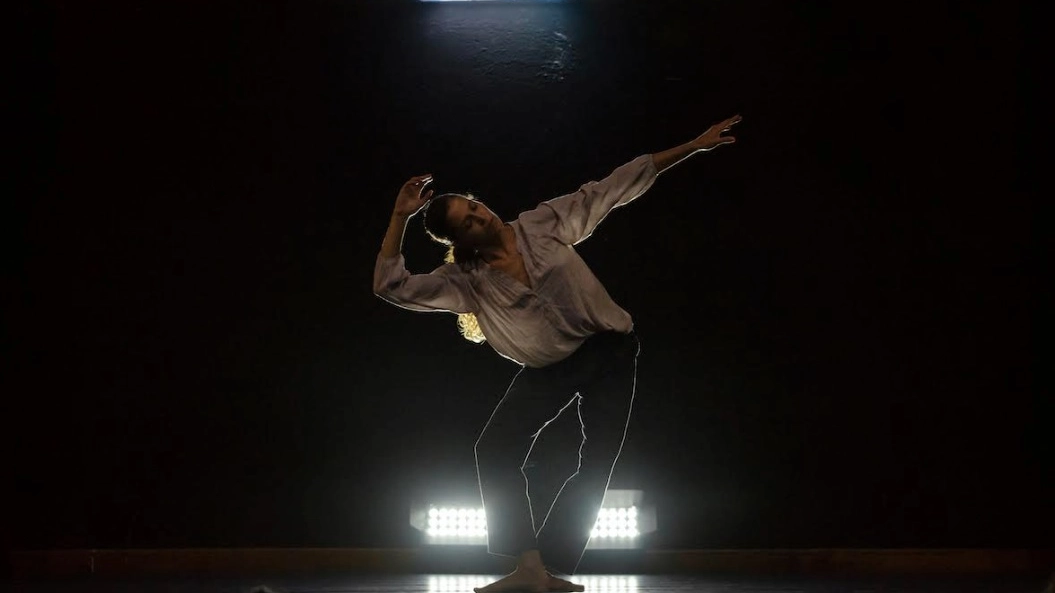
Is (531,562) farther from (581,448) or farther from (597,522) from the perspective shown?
(597,522)

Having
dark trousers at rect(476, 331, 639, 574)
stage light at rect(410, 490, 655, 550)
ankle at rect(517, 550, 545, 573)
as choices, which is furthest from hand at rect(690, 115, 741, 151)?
stage light at rect(410, 490, 655, 550)

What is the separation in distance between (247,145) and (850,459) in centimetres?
248

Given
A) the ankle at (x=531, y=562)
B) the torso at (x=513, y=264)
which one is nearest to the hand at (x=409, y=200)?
the torso at (x=513, y=264)

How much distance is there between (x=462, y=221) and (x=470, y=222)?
0.07ft

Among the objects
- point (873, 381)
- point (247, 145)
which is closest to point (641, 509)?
point (873, 381)

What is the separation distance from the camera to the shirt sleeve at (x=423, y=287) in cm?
268

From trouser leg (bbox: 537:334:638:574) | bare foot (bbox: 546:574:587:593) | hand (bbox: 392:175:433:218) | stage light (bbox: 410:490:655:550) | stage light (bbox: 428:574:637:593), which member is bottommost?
stage light (bbox: 410:490:655:550)

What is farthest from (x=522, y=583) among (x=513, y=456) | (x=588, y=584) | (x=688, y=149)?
(x=688, y=149)

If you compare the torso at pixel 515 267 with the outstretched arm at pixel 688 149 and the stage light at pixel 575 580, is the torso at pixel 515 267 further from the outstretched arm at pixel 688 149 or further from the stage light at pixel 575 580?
the stage light at pixel 575 580

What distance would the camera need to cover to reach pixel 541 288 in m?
2.72

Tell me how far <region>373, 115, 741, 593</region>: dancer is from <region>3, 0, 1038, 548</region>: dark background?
1.14m

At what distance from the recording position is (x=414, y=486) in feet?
12.7

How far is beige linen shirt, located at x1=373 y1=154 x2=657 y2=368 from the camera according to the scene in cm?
272

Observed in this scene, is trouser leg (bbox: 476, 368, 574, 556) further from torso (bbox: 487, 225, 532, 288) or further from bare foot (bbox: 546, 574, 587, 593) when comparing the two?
torso (bbox: 487, 225, 532, 288)
